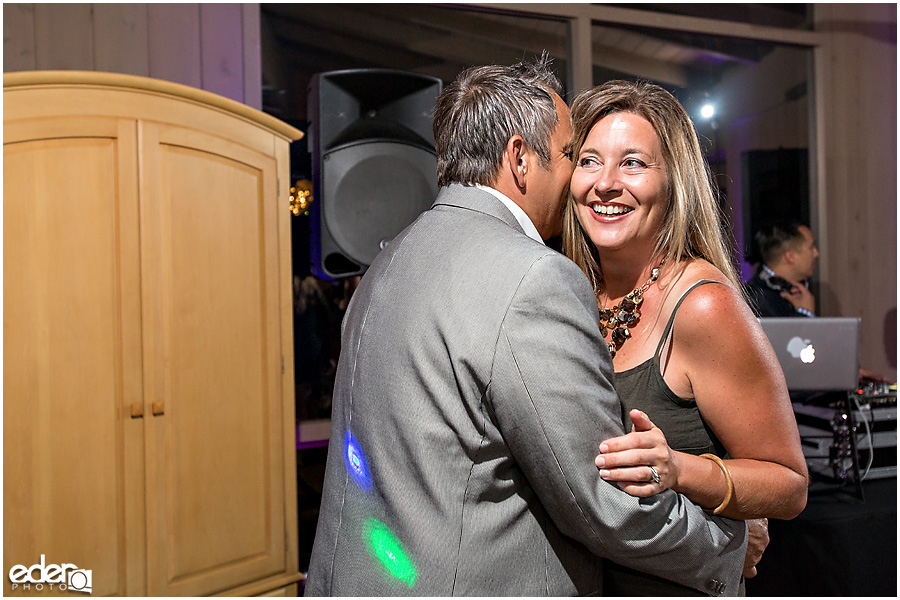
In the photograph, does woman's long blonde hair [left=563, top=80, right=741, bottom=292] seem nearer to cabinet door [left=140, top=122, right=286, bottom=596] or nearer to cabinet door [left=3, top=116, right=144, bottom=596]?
cabinet door [left=140, top=122, right=286, bottom=596]

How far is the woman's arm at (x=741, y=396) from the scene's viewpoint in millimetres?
1229

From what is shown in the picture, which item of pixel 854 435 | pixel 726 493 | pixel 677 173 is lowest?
pixel 854 435

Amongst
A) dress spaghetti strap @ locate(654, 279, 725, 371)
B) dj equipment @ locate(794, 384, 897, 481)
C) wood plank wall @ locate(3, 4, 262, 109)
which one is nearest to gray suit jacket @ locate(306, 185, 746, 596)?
dress spaghetti strap @ locate(654, 279, 725, 371)

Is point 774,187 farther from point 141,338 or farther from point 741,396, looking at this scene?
point 141,338

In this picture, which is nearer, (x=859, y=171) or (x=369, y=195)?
(x=369, y=195)

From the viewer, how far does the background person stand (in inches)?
47.8

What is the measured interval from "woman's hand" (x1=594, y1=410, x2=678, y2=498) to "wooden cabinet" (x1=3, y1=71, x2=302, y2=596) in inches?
75.0

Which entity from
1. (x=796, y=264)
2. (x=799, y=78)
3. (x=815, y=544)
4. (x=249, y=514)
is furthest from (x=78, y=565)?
(x=799, y=78)

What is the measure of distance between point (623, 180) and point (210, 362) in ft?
5.78

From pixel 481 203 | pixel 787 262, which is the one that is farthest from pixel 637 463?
pixel 787 262

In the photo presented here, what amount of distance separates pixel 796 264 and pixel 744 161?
34.3 inches

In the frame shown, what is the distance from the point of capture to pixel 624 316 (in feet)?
4.85

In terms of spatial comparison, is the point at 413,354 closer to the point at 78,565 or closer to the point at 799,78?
the point at 78,565

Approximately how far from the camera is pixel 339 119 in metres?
2.68
